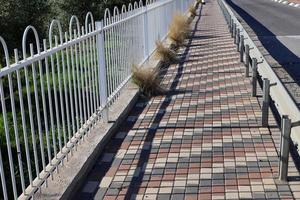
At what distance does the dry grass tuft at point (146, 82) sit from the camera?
8172 mm

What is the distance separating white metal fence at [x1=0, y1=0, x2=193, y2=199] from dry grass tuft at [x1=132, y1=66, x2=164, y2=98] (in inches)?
8.3

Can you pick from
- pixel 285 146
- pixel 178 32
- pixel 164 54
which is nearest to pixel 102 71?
pixel 285 146

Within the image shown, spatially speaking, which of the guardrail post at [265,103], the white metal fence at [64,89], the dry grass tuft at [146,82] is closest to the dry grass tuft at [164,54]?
the white metal fence at [64,89]

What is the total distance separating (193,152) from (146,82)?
3.00 metres

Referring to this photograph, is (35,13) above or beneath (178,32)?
above

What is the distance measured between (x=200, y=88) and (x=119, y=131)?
8.70ft

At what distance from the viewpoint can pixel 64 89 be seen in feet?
17.1

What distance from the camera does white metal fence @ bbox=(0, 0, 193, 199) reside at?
12.9 feet

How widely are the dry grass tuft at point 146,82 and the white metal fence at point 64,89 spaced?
0.69 feet

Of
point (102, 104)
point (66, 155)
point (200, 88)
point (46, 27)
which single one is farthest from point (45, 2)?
point (66, 155)

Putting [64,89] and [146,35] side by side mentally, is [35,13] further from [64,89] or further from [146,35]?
[64,89]

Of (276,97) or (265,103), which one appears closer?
(276,97)

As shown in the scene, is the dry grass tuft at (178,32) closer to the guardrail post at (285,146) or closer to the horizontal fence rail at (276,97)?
the horizontal fence rail at (276,97)

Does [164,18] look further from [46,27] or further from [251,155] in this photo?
[251,155]
